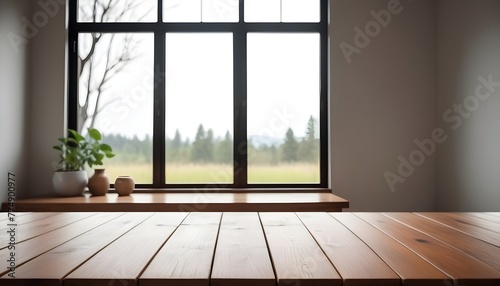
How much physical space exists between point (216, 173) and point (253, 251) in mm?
2648

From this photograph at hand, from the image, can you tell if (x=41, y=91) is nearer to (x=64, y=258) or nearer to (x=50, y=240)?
(x=50, y=240)

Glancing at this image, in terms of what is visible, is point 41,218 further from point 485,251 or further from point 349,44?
point 349,44

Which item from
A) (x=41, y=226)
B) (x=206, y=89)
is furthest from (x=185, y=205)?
(x=41, y=226)

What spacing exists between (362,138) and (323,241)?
2504mm

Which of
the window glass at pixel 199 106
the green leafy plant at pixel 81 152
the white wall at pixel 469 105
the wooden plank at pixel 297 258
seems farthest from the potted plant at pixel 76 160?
the white wall at pixel 469 105

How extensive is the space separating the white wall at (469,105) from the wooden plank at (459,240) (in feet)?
5.31

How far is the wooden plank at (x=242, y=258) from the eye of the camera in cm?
75

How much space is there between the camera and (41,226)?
1297 millimetres

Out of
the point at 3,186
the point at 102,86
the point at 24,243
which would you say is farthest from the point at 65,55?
the point at 24,243

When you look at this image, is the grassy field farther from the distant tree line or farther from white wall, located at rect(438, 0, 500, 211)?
white wall, located at rect(438, 0, 500, 211)

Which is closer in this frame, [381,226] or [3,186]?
[381,226]

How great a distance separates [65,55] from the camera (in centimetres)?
346

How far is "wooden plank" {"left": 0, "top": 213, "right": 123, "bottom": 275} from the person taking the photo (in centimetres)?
92

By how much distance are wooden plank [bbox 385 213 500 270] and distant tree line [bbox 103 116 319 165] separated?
215 centimetres
